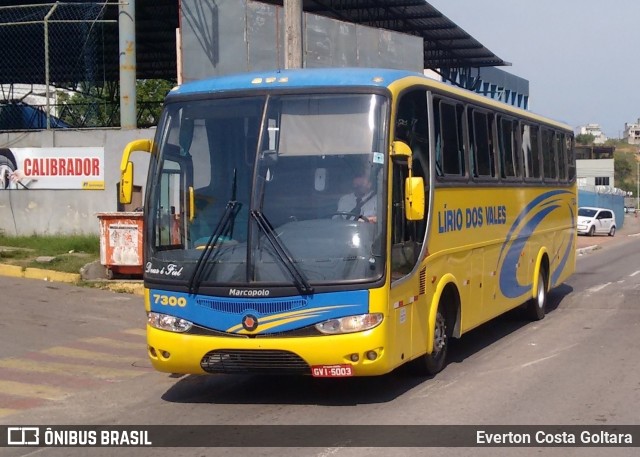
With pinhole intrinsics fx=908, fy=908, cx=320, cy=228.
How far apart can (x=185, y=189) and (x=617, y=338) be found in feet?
22.5

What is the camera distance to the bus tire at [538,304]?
14.4 metres

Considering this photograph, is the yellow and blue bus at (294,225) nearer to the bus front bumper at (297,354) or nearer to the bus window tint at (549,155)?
the bus front bumper at (297,354)

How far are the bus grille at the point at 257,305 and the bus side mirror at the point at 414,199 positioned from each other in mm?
1325

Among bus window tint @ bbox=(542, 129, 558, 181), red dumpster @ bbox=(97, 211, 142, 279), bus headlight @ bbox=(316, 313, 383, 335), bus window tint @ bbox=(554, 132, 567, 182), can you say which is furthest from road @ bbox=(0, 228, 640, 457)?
red dumpster @ bbox=(97, 211, 142, 279)

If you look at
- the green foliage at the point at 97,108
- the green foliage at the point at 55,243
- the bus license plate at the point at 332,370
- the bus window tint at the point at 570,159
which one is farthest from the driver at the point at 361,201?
the green foliage at the point at 97,108

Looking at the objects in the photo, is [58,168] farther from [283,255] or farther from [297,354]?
[297,354]

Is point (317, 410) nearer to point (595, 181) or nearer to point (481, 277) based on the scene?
point (481, 277)

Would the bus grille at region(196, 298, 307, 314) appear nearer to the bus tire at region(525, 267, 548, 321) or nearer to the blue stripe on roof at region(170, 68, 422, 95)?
the blue stripe on roof at region(170, 68, 422, 95)

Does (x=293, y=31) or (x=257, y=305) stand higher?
(x=293, y=31)

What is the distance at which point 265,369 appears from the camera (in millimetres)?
8375

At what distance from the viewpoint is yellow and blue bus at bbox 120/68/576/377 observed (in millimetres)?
8250

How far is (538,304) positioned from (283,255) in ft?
24.3

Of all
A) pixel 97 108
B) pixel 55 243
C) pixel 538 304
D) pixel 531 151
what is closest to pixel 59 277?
pixel 55 243

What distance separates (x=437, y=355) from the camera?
10.1 metres
